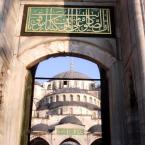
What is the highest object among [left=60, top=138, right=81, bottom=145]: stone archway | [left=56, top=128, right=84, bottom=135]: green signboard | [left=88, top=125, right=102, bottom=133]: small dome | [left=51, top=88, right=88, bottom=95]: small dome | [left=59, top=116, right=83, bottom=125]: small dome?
[left=51, top=88, right=88, bottom=95]: small dome

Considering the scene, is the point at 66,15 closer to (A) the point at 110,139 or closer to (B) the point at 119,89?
(B) the point at 119,89

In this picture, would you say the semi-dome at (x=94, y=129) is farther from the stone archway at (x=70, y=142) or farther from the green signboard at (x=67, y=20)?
the green signboard at (x=67, y=20)

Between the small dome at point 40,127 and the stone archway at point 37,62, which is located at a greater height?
the small dome at point 40,127

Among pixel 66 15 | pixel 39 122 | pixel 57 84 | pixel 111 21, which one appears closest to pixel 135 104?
pixel 111 21

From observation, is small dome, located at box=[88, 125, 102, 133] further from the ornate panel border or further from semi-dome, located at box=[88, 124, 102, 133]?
the ornate panel border

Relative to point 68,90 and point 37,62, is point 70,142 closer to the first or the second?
point 68,90

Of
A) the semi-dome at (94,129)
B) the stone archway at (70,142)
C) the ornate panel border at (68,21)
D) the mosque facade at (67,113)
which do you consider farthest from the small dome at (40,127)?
the ornate panel border at (68,21)

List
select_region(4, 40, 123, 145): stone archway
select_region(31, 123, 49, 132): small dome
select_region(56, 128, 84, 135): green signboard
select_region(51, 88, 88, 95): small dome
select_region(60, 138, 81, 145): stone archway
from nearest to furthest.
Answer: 1. select_region(4, 40, 123, 145): stone archway
2. select_region(60, 138, 81, 145): stone archway
3. select_region(56, 128, 84, 135): green signboard
4. select_region(31, 123, 49, 132): small dome
5. select_region(51, 88, 88, 95): small dome

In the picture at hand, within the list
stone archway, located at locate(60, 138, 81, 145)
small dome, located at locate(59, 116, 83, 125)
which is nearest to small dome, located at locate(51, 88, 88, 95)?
small dome, located at locate(59, 116, 83, 125)

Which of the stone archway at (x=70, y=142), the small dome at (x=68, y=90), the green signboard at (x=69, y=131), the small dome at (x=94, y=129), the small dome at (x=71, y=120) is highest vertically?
the small dome at (x=68, y=90)

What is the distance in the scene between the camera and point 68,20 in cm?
594

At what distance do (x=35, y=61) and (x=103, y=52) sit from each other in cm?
134

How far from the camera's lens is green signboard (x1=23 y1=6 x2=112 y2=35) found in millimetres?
5812

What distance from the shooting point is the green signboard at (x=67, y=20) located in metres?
5.81
